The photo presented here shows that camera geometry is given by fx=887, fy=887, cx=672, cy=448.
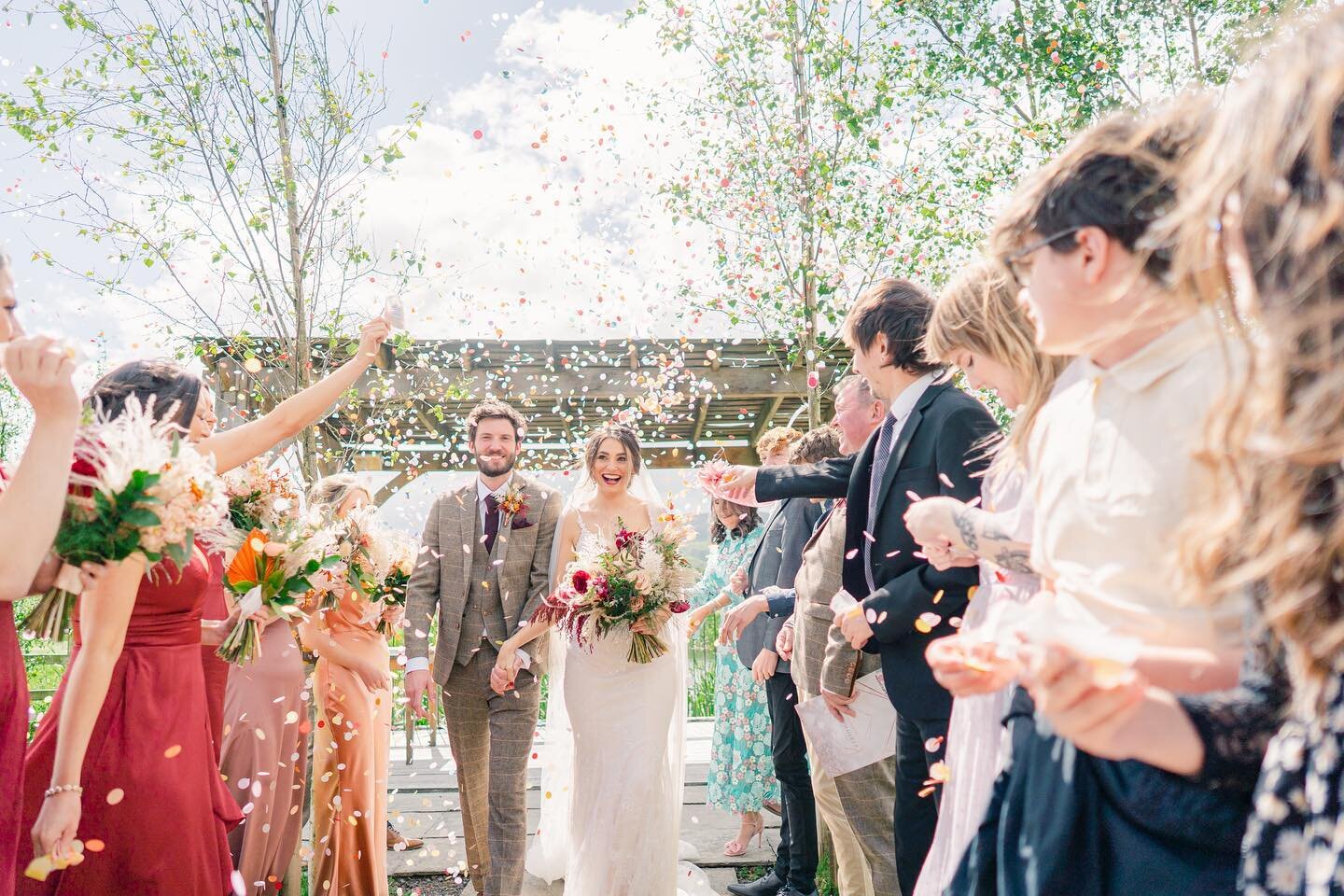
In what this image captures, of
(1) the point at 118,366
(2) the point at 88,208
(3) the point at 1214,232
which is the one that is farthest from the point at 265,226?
(3) the point at 1214,232

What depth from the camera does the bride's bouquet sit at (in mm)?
4469

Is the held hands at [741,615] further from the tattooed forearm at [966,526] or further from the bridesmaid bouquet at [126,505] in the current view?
the bridesmaid bouquet at [126,505]

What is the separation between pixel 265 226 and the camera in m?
5.35

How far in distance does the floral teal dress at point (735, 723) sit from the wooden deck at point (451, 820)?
26 cm

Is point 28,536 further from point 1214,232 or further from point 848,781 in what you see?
point 848,781

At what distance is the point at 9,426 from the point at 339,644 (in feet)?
16.9

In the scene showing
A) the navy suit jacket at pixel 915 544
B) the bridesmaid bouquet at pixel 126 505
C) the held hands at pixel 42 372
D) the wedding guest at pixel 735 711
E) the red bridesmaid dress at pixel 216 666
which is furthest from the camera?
the wedding guest at pixel 735 711

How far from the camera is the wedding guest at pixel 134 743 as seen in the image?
2.14 meters

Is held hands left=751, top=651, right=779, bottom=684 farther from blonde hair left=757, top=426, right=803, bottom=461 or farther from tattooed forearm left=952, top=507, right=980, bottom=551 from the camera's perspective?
tattooed forearm left=952, top=507, right=980, bottom=551

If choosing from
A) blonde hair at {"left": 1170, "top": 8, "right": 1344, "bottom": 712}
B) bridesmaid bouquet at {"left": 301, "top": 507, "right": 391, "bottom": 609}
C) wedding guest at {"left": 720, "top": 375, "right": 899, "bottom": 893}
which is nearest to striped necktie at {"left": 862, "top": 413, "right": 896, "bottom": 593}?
wedding guest at {"left": 720, "top": 375, "right": 899, "bottom": 893}

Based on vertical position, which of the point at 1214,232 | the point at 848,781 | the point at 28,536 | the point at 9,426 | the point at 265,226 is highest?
the point at 265,226

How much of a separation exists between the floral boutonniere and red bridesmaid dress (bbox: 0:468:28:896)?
3.02m

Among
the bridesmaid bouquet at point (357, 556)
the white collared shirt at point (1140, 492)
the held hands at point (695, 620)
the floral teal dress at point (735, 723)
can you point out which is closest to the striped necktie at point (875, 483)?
the white collared shirt at point (1140, 492)

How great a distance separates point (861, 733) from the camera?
3.24m
